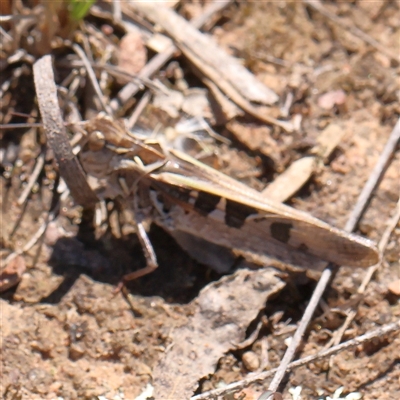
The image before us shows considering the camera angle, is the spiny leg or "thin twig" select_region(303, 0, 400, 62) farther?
"thin twig" select_region(303, 0, 400, 62)

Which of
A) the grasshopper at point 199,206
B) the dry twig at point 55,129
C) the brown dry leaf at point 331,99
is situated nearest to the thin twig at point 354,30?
the brown dry leaf at point 331,99

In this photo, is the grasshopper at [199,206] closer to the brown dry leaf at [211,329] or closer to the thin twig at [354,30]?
the brown dry leaf at [211,329]

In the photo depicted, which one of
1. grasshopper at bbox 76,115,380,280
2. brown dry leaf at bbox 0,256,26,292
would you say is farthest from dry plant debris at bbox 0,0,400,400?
grasshopper at bbox 76,115,380,280

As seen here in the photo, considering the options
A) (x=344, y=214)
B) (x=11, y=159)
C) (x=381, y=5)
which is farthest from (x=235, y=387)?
(x=381, y=5)

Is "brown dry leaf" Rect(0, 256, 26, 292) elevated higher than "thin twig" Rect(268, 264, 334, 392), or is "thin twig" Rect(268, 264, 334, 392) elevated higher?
A: "thin twig" Rect(268, 264, 334, 392)

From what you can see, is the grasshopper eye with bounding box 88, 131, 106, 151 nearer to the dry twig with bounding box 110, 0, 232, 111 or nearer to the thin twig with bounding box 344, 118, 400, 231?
the dry twig with bounding box 110, 0, 232, 111

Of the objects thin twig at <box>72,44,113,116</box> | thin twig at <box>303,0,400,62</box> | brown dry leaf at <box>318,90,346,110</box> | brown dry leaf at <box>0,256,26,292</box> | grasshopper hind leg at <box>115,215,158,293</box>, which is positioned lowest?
brown dry leaf at <box>0,256,26,292</box>

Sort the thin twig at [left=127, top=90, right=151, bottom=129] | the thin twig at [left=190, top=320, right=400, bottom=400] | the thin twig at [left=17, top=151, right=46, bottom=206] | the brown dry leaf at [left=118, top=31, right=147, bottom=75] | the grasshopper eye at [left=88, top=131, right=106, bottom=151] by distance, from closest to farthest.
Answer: the thin twig at [left=190, top=320, right=400, bottom=400] → the grasshopper eye at [left=88, top=131, right=106, bottom=151] → the thin twig at [left=17, top=151, right=46, bottom=206] → the thin twig at [left=127, top=90, right=151, bottom=129] → the brown dry leaf at [left=118, top=31, right=147, bottom=75]

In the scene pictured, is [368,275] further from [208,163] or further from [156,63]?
[156,63]
